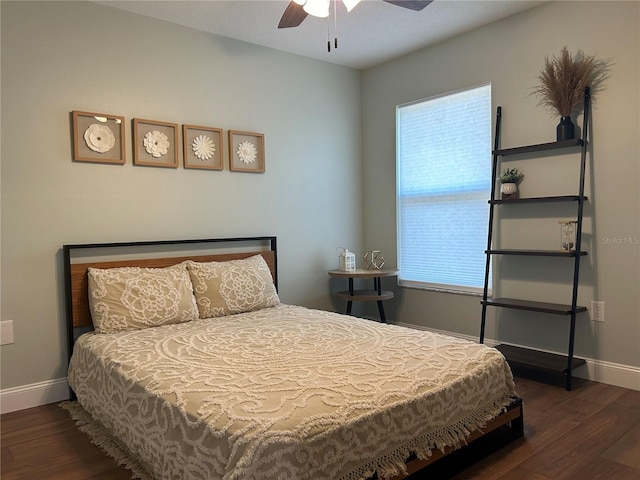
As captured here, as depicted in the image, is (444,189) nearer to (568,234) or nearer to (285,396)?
(568,234)

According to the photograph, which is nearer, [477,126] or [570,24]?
[570,24]

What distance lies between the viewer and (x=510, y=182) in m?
3.40

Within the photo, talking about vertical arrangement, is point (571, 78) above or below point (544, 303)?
above

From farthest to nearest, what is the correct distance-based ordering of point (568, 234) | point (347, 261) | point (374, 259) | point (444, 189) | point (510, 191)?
1. point (374, 259)
2. point (347, 261)
3. point (444, 189)
4. point (510, 191)
5. point (568, 234)

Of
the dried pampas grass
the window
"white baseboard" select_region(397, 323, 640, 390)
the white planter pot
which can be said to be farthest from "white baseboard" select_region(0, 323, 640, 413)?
the dried pampas grass

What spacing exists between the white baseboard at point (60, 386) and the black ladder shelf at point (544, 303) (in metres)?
0.11

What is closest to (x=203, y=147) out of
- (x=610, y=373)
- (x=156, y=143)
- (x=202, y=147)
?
(x=202, y=147)

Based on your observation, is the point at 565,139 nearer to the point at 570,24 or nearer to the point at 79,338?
the point at 570,24

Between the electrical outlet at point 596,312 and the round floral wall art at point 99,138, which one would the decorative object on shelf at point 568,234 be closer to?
the electrical outlet at point 596,312

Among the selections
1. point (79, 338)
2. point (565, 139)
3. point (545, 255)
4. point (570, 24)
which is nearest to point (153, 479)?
point (79, 338)

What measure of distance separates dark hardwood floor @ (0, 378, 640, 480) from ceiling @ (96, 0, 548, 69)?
252cm

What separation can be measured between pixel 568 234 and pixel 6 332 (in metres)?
3.45

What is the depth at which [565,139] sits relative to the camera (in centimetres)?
306

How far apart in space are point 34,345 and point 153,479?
1459 mm
